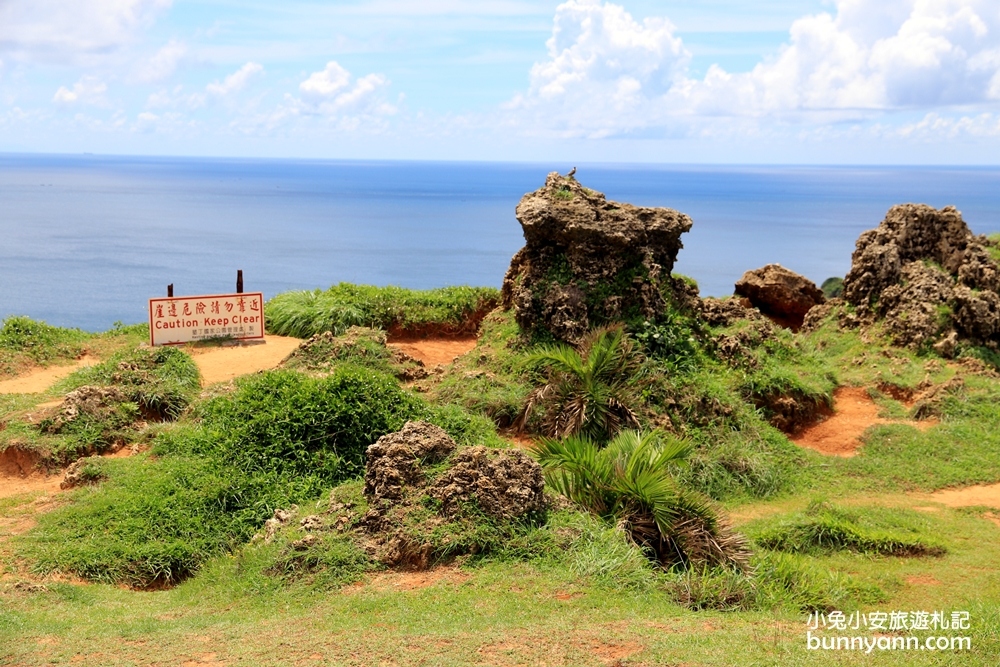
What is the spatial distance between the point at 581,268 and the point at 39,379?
7.30 m

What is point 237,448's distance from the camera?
30.8 feet

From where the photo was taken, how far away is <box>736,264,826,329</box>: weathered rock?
57.4ft

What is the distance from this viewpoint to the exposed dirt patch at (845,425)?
1211cm

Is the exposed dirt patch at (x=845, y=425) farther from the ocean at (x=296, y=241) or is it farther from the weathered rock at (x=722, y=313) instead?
the ocean at (x=296, y=241)

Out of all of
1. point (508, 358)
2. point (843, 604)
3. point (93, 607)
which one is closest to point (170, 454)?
point (93, 607)

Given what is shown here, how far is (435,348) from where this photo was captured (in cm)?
1529

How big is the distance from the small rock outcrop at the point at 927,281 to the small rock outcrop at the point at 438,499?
8750 millimetres

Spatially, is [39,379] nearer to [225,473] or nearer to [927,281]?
[225,473]

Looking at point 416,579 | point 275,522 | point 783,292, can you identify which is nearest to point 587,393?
point 275,522

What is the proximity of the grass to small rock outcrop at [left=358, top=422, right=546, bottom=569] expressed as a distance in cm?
756

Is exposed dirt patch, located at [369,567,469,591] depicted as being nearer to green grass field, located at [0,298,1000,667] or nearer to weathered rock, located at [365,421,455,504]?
green grass field, located at [0,298,1000,667]

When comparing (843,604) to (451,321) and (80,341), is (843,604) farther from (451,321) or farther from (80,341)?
(80,341)

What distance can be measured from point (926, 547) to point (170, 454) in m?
7.00

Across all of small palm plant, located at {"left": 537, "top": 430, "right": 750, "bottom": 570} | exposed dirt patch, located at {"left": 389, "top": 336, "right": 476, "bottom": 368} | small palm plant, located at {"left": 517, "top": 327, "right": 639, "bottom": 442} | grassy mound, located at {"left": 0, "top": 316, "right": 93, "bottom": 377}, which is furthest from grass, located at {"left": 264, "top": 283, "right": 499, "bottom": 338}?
small palm plant, located at {"left": 537, "top": 430, "right": 750, "bottom": 570}
